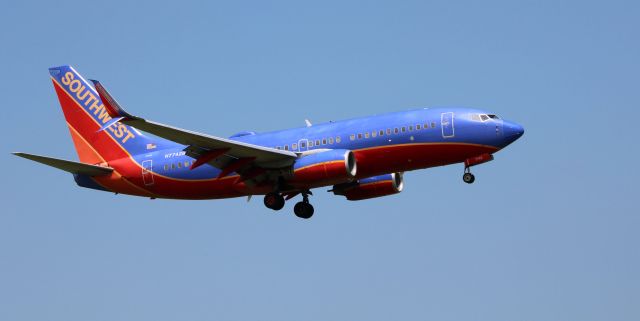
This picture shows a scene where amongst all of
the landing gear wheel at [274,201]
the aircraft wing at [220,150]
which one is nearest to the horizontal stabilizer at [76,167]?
the aircraft wing at [220,150]

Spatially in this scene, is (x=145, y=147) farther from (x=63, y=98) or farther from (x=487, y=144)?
(x=487, y=144)

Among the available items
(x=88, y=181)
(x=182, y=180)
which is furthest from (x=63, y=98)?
(x=182, y=180)

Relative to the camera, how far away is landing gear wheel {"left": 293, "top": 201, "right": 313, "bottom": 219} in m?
57.4

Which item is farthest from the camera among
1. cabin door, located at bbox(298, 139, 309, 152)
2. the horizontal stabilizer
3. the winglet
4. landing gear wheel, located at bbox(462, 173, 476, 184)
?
the horizontal stabilizer

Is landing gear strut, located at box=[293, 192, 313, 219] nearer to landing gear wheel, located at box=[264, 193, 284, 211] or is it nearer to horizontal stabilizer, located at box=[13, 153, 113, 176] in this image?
landing gear wheel, located at box=[264, 193, 284, 211]

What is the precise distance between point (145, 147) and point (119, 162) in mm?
1550

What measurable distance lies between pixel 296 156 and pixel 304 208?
5.39 meters

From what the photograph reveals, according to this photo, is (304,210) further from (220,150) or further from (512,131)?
(512,131)

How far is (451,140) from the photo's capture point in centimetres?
5156

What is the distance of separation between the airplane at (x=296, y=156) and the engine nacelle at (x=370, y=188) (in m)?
0.05

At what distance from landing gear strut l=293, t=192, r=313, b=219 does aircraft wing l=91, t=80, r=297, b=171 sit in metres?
4.73

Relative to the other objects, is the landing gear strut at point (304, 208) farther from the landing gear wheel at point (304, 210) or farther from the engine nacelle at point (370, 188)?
the engine nacelle at point (370, 188)

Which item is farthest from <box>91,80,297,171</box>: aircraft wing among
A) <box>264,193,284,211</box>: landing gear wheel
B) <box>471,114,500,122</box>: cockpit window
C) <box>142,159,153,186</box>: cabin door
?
<box>471,114,500,122</box>: cockpit window

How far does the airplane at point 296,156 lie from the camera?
169 feet
